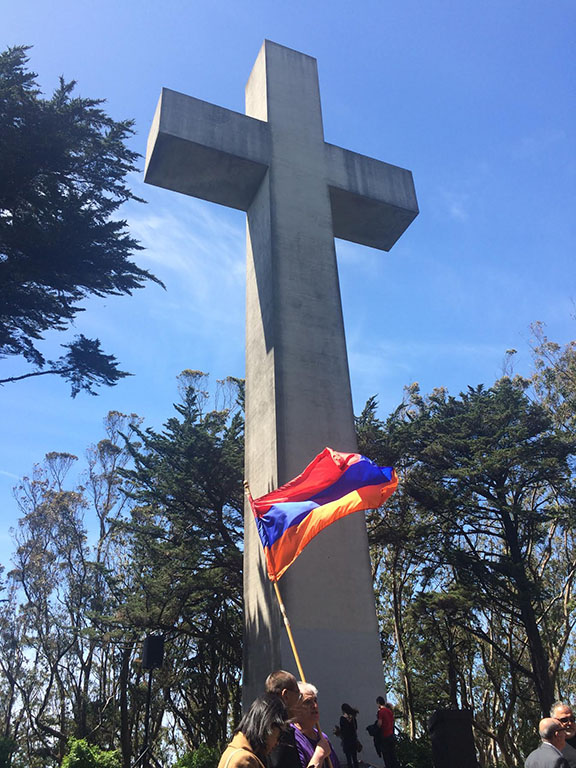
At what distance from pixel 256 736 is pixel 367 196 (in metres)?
12.1

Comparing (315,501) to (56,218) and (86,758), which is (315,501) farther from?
(56,218)

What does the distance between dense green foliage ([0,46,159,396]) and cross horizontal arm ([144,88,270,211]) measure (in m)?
3.48

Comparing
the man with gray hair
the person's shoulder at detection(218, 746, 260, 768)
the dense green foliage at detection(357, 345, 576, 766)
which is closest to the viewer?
the person's shoulder at detection(218, 746, 260, 768)

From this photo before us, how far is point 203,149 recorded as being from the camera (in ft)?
38.9

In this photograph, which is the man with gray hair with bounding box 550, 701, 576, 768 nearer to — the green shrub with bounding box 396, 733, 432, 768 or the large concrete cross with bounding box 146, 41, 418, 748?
the large concrete cross with bounding box 146, 41, 418, 748

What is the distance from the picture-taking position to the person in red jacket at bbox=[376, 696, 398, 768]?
788 cm

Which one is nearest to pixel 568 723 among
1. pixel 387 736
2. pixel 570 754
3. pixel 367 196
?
pixel 570 754

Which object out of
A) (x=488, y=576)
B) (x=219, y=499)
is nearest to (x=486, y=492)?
(x=488, y=576)

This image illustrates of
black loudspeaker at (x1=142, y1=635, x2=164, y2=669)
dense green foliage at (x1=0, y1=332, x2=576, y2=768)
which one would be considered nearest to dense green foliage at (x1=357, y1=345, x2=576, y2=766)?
dense green foliage at (x1=0, y1=332, x2=576, y2=768)

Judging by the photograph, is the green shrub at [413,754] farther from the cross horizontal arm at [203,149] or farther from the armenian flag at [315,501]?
the cross horizontal arm at [203,149]

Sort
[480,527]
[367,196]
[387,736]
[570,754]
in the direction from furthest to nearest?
1. [480,527]
2. [367,196]
3. [387,736]
4. [570,754]

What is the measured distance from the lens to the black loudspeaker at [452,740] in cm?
738

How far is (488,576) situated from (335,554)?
1226 centimetres

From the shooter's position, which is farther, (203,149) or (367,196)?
(367,196)
